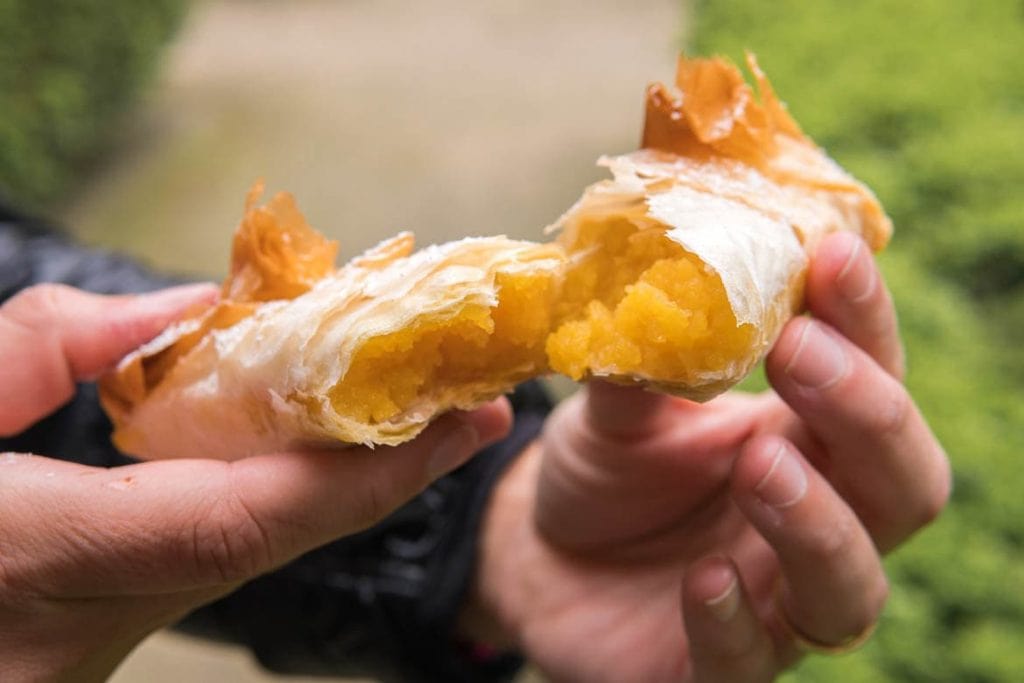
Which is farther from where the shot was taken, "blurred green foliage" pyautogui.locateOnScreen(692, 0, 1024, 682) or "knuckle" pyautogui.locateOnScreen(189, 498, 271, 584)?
"blurred green foliage" pyautogui.locateOnScreen(692, 0, 1024, 682)

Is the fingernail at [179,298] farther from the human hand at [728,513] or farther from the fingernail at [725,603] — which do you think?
the fingernail at [725,603]

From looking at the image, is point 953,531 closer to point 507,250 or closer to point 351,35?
point 507,250

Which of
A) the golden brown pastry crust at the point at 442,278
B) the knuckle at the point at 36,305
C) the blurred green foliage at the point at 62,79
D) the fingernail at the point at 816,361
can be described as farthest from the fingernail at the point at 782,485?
the blurred green foliage at the point at 62,79

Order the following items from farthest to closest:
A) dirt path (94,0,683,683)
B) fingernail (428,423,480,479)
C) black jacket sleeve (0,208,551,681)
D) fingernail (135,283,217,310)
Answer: dirt path (94,0,683,683), black jacket sleeve (0,208,551,681), fingernail (135,283,217,310), fingernail (428,423,480,479)

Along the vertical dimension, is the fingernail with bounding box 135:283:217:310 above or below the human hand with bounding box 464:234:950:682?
above

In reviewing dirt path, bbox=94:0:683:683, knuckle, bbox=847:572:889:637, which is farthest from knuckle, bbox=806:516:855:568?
dirt path, bbox=94:0:683:683

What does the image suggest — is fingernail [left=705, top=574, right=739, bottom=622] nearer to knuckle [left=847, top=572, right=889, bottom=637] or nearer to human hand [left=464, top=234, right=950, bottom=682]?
human hand [left=464, top=234, right=950, bottom=682]

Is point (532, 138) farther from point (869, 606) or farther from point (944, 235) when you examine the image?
point (869, 606)
